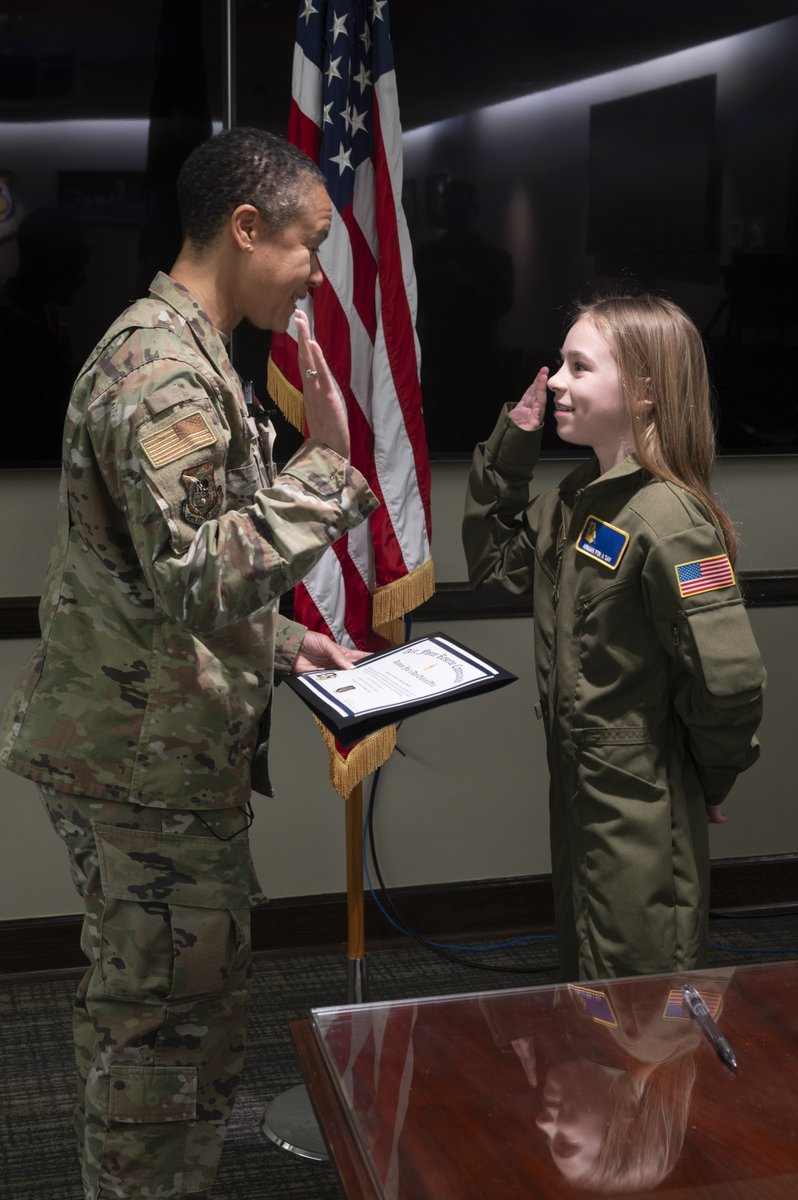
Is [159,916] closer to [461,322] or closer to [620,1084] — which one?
[620,1084]

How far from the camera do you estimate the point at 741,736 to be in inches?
79.8

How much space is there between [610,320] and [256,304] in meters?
0.64

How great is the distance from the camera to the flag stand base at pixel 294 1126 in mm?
2400

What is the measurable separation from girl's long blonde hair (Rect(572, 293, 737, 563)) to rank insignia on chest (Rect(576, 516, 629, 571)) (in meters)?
0.12

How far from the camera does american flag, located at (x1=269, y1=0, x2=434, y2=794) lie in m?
2.56

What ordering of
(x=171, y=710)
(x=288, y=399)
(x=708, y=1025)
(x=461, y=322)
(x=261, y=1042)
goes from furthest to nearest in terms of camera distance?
Answer: (x=461, y=322) < (x=261, y=1042) < (x=288, y=399) < (x=171, y=710) < (x=708, y=1025)

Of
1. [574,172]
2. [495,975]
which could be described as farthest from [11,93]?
[495,975]

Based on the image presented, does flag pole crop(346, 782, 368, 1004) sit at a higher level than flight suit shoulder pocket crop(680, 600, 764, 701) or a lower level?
lower

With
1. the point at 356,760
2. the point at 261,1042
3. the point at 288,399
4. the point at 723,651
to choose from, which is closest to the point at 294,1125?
the point at 261,1042

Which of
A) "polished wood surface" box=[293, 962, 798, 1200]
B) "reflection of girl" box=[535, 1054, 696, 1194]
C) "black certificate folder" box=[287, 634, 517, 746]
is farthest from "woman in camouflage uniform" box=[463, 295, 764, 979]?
"reflection of girl" box=[535, 1054, 696, 1194]

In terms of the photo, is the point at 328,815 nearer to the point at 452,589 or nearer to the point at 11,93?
the point at 452,589

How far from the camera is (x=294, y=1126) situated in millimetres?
2469

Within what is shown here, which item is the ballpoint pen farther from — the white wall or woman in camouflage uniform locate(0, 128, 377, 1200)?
the white wall

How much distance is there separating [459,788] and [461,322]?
3.88ft
